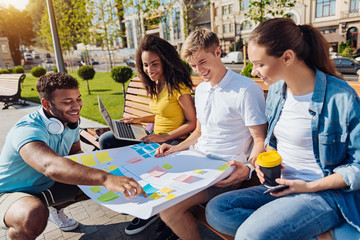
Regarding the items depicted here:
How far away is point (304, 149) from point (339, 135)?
0.22 metres

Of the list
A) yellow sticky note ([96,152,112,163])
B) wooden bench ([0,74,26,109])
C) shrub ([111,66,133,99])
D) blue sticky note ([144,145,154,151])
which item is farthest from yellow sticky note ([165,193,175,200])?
wooden bench ([0,74,26,109])

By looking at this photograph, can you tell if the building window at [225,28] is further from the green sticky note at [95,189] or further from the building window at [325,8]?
the green sticky note at [95,189]

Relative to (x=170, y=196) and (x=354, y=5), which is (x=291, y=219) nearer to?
(x=170, y=196)

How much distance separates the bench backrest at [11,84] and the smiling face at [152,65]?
9.05 metres

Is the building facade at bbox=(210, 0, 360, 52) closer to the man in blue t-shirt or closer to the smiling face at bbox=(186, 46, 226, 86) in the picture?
the smiling face at bbox=(186, 46, 226, 86)

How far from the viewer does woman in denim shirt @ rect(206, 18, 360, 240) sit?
55.9 inches

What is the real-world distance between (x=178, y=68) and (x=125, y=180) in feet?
5.17

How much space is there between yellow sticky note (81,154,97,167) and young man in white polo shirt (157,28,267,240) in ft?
1.72

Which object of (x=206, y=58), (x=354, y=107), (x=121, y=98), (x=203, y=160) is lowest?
(x=121, y=98)

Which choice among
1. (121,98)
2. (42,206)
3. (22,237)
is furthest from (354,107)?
(121,98)

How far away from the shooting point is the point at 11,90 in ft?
34.5

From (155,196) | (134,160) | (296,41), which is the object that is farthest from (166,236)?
(296,41)

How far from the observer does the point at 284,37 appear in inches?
61.6

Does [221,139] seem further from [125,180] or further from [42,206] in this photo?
[42,206]
